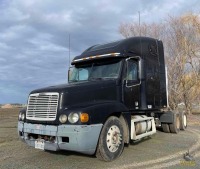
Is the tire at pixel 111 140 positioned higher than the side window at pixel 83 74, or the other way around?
Result: the side window at pixel 83 74

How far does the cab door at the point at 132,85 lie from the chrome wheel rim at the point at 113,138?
1230 mm

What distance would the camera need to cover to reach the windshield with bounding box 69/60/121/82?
8.80m

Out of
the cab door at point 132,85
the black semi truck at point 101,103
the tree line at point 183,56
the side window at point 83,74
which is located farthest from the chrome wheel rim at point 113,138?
the tree line at point 183,56

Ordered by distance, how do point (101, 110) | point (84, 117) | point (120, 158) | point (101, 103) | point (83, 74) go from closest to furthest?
point (84, 117)
point (101, 110)
point (101, 103)
point (120, 158)
point (83, 74)

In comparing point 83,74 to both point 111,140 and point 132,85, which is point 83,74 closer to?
point 132,85

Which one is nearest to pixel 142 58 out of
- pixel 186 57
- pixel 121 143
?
pixel 121 143

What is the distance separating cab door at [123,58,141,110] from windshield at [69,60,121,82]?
34 cm

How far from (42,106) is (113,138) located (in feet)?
6.36

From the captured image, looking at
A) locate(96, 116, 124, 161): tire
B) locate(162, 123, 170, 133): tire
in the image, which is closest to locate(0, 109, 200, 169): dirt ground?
locate(96, 116, 124, 161): tire

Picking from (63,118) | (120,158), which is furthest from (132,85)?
(63,118)

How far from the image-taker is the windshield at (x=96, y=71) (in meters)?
8.80

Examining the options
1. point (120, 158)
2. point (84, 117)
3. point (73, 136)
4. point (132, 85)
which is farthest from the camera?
point (132, 85)

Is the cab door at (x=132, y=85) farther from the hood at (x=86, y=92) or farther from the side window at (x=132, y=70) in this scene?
the hood at (x=86, y=92)

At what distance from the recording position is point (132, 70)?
364 inches
